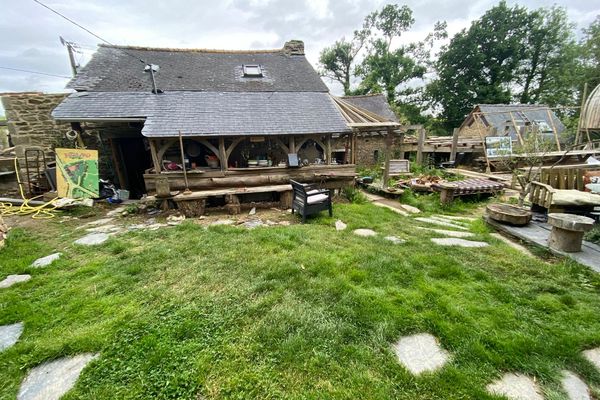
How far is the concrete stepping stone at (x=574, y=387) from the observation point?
5.77 feet

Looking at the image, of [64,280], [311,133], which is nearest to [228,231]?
[64,280]

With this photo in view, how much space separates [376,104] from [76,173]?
17.3 metres

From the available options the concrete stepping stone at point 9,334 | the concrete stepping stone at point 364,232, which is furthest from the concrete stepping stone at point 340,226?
the concrete stepping stone at point 9,334

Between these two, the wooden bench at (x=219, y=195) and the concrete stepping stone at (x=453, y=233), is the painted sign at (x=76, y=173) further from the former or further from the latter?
the concrete stepping stone at (x=453, y=233)

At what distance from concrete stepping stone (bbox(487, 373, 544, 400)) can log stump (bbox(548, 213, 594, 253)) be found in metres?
2.91

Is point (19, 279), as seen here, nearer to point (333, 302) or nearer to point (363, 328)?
point (333, 302)

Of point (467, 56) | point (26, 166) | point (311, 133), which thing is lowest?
point (26, 166)

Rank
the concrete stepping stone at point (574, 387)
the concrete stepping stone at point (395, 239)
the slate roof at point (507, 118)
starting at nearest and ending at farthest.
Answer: the concrete stepping stone at point (574, 387), the concrete stepping stone at point (395, 239), the slate roof at point (507, 118)

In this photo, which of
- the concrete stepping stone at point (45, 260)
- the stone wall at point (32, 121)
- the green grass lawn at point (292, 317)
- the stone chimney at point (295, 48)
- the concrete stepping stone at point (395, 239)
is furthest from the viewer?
the stone chimney at point (295, 48)

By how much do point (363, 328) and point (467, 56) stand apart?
105ft

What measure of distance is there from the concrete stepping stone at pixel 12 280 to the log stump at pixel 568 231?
24.9 ft

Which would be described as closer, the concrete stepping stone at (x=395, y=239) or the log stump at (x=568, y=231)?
the log stump at (x=568, y=231)

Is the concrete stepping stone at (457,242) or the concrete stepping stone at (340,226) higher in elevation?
the concrete stepping stone at (340,226)

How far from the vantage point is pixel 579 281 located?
10.1 feet
